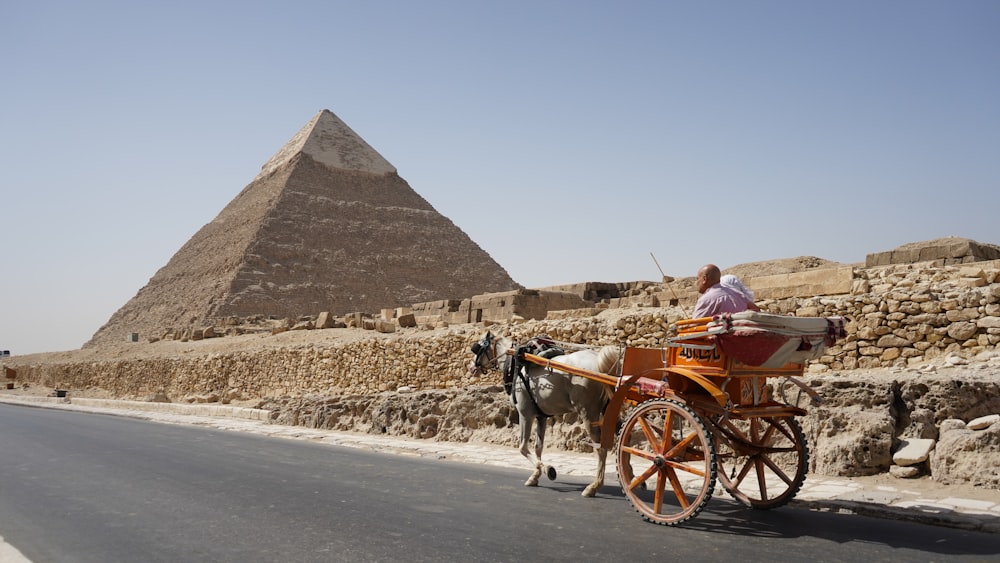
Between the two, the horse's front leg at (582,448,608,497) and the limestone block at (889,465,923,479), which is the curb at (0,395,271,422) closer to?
the horse's front leg at (582,448,608,497)

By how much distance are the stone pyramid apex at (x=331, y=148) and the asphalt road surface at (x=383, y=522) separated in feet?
358

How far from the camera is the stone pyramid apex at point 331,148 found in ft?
375

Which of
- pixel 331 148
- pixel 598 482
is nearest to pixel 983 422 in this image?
pixel 598 482

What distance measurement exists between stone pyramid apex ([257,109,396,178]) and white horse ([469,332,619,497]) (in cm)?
10988

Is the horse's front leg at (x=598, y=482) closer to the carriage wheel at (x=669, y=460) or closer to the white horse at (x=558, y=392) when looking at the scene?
the white horse at (x=558, y=392)

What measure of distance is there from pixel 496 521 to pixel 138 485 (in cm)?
385

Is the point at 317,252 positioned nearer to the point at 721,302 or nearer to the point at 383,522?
the point at 383,522

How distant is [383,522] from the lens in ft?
16.8

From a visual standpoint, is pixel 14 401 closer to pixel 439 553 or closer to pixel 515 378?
pixel 515 378

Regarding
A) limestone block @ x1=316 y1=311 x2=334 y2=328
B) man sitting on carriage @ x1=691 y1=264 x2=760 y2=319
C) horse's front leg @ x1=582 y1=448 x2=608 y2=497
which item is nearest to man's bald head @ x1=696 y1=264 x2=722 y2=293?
man sitting on carriage @ x1=691 y1=264 x2=760 y2=319

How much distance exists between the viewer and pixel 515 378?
23.3 feet

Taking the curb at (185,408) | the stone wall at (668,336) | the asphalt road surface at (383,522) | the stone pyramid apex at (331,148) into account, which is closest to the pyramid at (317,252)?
the stone pyramid apex at (331,148)

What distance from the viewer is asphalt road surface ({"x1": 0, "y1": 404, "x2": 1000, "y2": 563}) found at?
423 cm

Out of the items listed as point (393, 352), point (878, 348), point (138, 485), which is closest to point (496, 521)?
point (138, 485)
